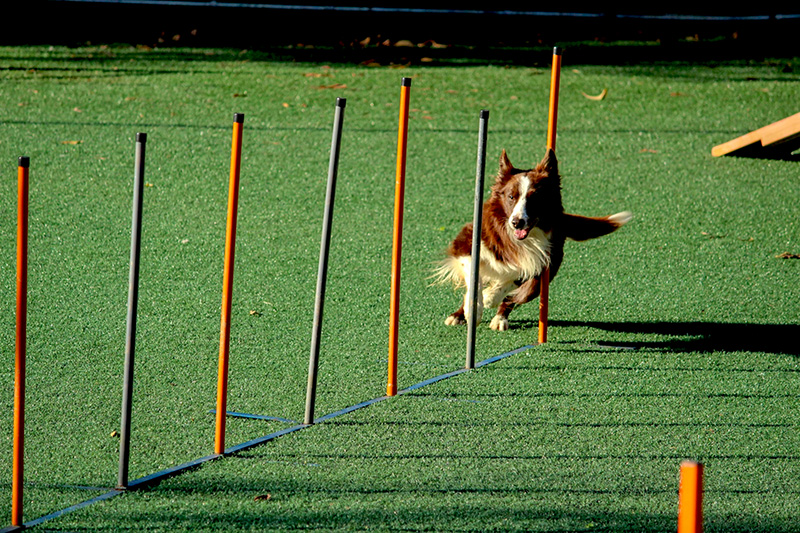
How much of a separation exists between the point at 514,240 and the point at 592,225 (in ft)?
2.41

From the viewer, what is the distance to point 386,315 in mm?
5801


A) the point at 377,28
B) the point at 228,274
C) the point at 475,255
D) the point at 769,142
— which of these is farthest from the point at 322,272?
the point at 377,28

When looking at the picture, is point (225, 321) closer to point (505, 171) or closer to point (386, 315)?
point (386, 315)

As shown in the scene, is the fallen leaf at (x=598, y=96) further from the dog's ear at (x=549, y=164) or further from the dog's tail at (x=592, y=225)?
the dog's ear at (x=549, y=164)

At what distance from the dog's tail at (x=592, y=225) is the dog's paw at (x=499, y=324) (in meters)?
0.66

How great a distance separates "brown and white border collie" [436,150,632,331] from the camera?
210 inches

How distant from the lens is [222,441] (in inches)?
152

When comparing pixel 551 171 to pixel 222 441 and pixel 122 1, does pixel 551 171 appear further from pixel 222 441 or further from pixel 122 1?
pixel 122 1

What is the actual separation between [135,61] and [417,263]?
743cm

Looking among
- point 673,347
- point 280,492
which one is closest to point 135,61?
point 673,347

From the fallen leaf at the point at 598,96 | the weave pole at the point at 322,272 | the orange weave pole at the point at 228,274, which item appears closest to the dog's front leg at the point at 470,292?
the weave pole at the point at 322,272

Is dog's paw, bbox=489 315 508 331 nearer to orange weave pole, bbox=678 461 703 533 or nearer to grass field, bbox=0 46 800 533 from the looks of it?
grass field, bbox=0 46 800 533

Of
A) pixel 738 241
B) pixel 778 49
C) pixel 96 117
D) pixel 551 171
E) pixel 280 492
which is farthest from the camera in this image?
pixel 778 49

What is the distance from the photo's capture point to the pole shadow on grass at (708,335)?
5.42 metres
